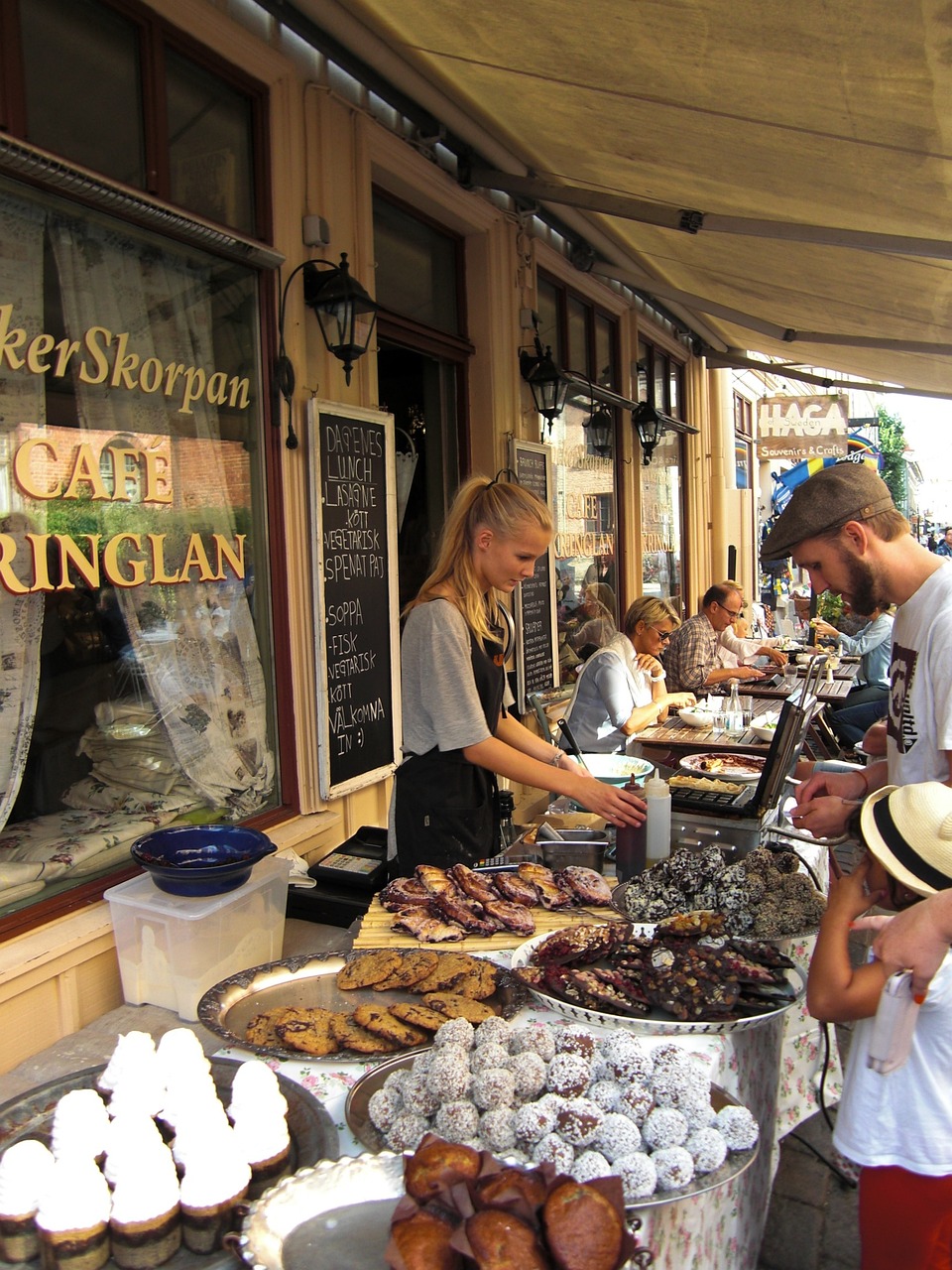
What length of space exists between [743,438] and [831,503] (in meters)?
15.6

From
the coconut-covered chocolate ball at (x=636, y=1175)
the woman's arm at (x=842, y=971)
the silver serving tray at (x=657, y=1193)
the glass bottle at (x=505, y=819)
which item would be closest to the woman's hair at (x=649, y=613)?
the glass bottle at (x=505, y=819)

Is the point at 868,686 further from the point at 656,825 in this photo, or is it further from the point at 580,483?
the point at 656,825

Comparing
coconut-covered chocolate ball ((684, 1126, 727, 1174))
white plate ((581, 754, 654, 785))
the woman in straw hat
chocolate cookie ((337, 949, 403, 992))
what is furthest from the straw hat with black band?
white plate ((581, 754, 654, 785))

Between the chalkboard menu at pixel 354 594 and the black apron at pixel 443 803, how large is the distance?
3.97 ft

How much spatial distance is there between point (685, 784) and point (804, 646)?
715cm

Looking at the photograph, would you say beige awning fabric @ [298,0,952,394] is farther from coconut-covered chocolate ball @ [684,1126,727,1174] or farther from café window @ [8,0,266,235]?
coconut-covered chocolate ball @ [684,1126,727,1174]

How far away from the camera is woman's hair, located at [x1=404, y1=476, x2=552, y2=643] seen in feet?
10.1

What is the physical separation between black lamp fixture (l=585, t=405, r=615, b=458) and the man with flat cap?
539cm

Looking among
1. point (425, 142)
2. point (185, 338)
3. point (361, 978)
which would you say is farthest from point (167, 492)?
point (425, 142)

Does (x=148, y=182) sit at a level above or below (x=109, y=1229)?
above

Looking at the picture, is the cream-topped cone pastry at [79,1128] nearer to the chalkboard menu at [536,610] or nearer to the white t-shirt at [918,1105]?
the white t-shirt at [918,1105]

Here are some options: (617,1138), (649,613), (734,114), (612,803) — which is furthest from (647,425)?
(617,1138)

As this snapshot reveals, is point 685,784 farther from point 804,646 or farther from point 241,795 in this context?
point 804,646

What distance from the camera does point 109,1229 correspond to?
1350 millimetres
